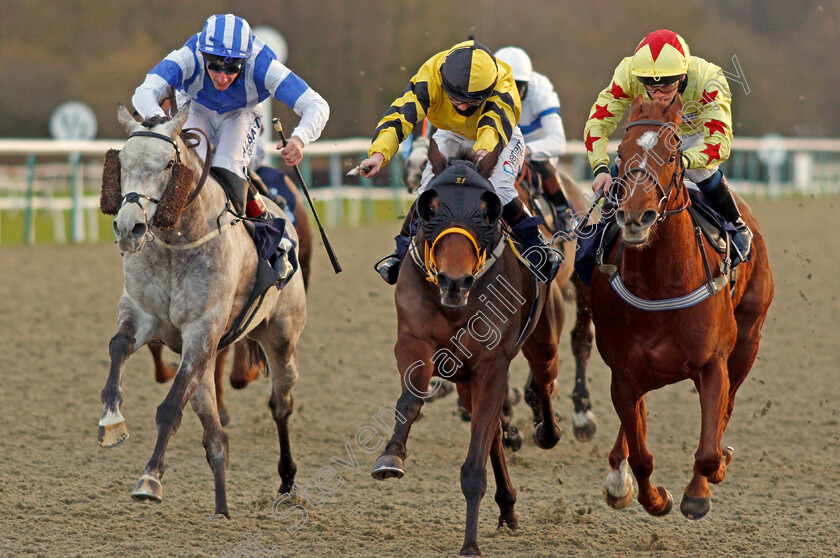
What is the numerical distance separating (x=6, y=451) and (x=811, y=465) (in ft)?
13.9

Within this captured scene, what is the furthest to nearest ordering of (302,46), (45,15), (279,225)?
(45,15), (302,46), (279,225)

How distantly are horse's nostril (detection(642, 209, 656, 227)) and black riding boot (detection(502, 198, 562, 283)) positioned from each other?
2.78 ft

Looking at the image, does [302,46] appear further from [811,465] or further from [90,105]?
[811,465]

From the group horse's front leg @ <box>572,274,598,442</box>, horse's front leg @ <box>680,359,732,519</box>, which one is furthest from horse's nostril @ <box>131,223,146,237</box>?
horse's front leg @ <box>572,274,598,442</box>

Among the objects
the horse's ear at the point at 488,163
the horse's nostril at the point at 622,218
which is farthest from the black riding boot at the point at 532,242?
the horse's nostril at the point at 622,218

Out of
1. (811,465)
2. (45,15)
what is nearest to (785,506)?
(811,465)

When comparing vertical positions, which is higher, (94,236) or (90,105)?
(90,105)

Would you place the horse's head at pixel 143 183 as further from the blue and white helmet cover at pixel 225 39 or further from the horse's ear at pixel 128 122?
the blue and white helmet cover at pixel 225 39

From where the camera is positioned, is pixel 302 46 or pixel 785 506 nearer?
pixel 785 506

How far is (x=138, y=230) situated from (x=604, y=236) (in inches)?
71.9

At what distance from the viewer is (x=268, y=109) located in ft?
44.7

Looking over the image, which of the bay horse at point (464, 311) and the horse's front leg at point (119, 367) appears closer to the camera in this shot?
the bay horse at point (464, 311)

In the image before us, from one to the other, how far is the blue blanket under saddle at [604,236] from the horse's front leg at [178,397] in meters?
1.56

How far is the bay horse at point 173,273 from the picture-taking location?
4094mm
